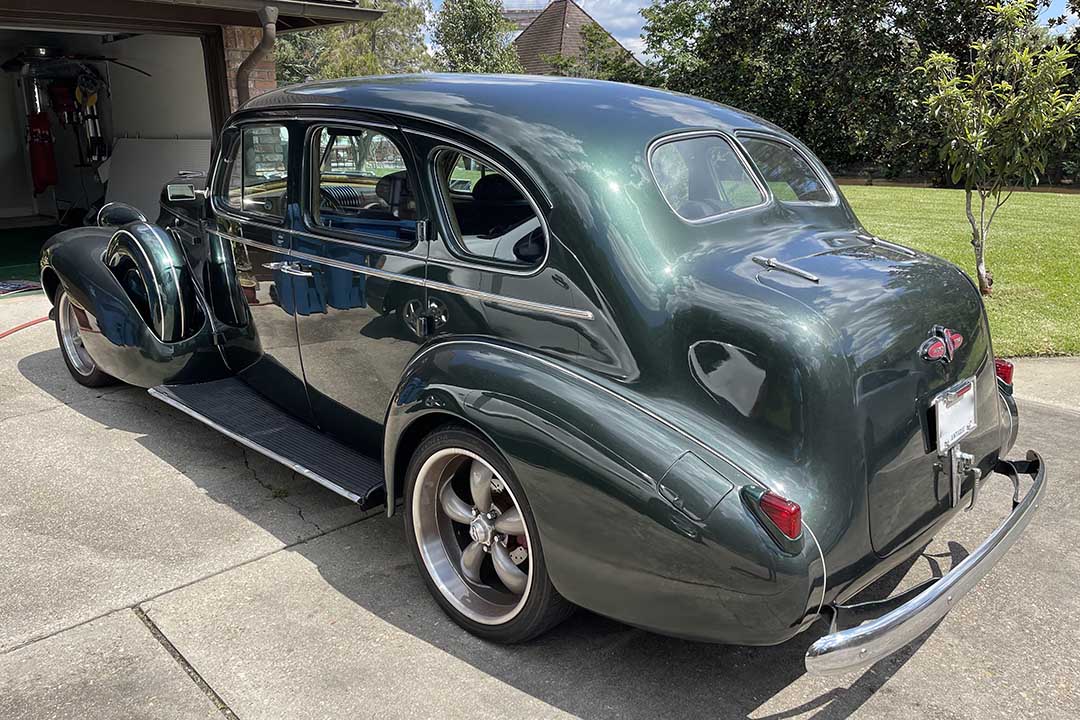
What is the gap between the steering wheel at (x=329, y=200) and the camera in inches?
147

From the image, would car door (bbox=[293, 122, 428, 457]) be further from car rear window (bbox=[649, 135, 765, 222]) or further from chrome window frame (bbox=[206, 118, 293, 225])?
car rear window (bbox=[649, 135, 765, 222])

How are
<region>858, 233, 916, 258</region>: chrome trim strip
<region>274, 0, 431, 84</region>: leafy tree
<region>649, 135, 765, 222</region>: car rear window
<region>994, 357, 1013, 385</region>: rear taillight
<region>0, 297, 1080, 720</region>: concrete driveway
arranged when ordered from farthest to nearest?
<region>274, 0, 431, 84</region>: leafy tree
<region>994, 357, 1013, 385</region>: rear taillight
<region>858, 233, 916, 258</region>: chrome trim strip
<region>649, 135, 765, 222</region>: car rear window
<region>0, 297, 1080, 720</region>: concrete driveway

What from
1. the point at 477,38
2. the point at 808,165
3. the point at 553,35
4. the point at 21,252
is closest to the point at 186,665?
the point at 808,165

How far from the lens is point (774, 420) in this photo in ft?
8.11

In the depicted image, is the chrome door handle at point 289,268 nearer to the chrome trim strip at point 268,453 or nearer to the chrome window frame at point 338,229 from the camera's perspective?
the chrome window frame at point 338,229

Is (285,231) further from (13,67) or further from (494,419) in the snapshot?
(13,67)

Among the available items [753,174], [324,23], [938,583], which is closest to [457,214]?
[753,174]

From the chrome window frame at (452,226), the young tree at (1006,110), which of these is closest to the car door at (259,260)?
the chrome window frame at (452,226)

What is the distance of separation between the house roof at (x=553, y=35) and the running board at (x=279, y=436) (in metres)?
32.9

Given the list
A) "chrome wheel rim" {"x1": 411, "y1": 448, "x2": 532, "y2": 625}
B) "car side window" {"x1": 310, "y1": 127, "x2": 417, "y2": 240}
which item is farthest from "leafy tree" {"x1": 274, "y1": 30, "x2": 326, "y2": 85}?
"chrome wheel rim" {"x1": 411, "y1": 448, "x2": 532, "y2": 625}

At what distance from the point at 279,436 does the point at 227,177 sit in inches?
56.3

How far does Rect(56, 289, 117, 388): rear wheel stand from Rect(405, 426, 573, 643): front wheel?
3.36m

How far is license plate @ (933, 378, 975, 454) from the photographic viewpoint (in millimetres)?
2785

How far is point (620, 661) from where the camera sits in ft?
9.48
